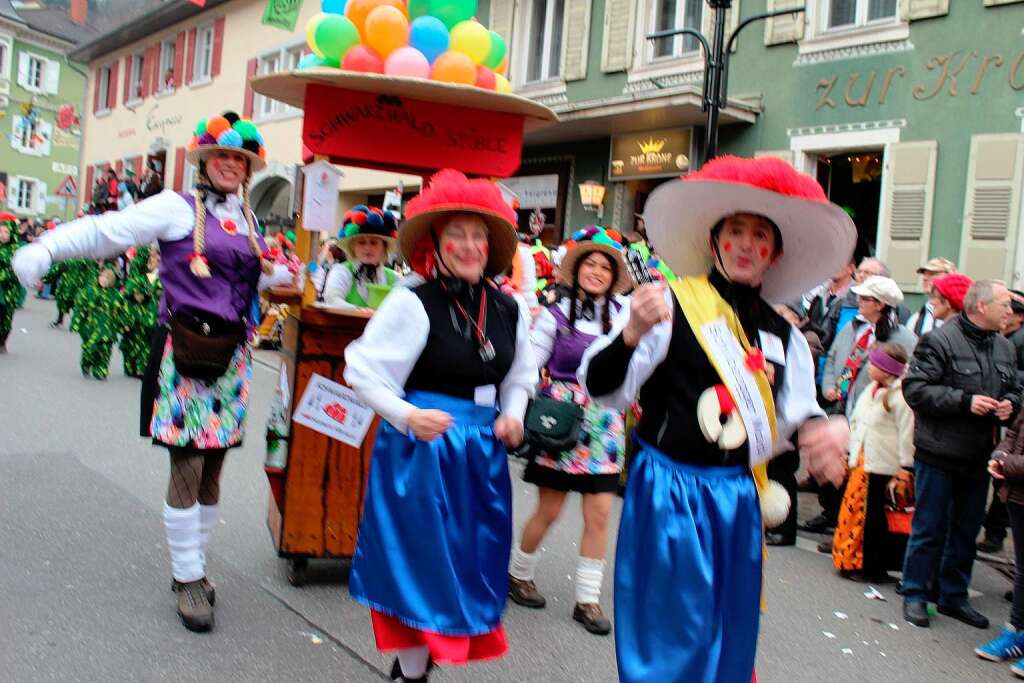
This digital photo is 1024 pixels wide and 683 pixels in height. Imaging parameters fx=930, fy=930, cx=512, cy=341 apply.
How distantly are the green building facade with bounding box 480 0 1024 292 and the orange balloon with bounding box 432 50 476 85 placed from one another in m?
7.66

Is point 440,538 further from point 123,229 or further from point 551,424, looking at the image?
point 123,229

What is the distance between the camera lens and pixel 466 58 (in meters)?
4.14

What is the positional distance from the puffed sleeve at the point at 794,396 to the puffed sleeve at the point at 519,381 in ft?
2.79

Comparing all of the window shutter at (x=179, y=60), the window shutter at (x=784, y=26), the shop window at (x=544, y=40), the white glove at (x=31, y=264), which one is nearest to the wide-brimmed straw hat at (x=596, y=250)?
the white glove at (x=31, y=264)

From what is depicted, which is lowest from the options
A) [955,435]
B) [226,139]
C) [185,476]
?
[185,476]

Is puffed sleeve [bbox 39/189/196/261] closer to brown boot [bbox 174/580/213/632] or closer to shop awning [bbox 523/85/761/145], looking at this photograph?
brown boot [bbox 174/580/213/632]

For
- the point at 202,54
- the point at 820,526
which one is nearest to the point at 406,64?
the point at 820,526

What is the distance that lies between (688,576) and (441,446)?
0.85 metres

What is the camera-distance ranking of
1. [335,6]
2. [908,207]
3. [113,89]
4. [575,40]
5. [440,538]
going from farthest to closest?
[113,89] → [575,40] → [908,207] → [335,6] → [440,538]

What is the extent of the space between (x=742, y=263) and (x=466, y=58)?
2002 mm

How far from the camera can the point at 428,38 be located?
4129 millimetres

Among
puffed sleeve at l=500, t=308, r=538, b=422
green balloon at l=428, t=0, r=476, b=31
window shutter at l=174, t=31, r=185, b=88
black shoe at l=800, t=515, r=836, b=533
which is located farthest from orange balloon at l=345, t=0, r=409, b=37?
window shutter at l=174, t=31, r=185, b=88

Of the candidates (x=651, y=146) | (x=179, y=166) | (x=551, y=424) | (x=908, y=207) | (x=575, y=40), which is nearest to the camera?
(x=551, y=424)

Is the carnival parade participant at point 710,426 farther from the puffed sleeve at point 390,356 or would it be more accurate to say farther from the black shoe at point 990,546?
the black shoe at point 990,546
